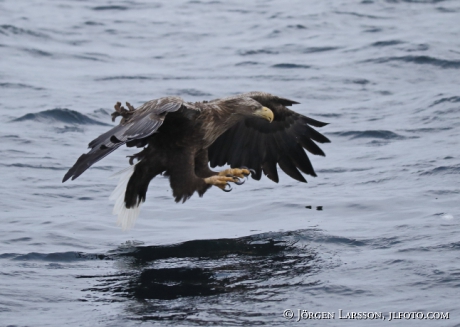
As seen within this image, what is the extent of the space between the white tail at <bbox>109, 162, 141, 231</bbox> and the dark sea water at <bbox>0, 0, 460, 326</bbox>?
0.10 m

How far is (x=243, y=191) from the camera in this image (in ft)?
25.6

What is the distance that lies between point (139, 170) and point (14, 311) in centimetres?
185

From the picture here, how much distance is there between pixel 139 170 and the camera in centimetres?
630

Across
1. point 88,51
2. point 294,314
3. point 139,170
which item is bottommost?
point 294,314

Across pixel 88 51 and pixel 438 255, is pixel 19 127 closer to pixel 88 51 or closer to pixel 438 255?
pixel 88 51

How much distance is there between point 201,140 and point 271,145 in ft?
4.24

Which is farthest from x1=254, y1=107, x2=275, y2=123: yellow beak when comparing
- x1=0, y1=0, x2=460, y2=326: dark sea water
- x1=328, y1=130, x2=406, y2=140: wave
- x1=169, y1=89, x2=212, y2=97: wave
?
x1=169, y1=89, x2=212, y2=97: wave

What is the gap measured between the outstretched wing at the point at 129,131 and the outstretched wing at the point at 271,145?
1.36 meters

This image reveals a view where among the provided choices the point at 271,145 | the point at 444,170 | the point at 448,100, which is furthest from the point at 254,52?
the point at 271,145

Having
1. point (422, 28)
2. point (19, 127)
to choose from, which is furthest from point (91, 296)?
point (422, 28)

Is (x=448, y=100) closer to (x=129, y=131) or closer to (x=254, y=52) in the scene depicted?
(x=254, y=52)

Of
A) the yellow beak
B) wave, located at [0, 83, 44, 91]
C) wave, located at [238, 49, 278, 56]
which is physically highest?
wave, located at [238, 49, 278, 56]

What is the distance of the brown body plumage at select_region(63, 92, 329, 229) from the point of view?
546 cm

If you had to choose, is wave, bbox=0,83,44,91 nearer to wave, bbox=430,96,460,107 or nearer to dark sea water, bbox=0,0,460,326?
dark sea water, bbox=0,0,460,326
